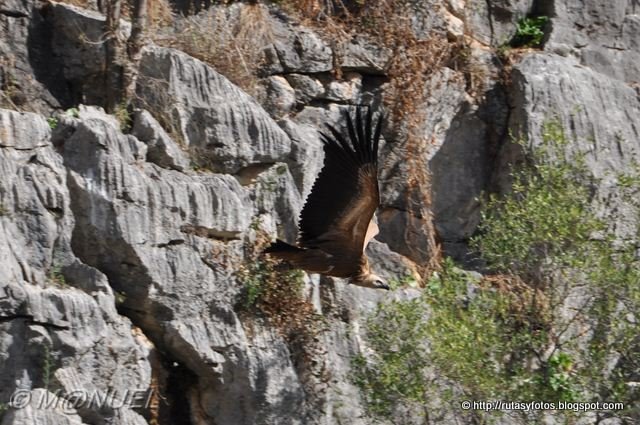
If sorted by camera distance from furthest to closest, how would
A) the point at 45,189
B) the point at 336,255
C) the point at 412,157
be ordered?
the point at 412,157
the point at 336,255
the point at 45,189

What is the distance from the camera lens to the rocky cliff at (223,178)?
898 cm

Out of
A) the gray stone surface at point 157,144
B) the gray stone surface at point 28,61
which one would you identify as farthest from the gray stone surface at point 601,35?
the gray stone surface at point 28,61

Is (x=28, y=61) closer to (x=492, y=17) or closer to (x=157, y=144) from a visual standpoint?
(x=157, y=144)

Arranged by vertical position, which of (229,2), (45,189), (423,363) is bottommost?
(423,363)

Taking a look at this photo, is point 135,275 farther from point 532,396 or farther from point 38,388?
point 532,396

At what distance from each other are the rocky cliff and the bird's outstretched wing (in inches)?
16.7

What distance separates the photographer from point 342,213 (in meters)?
9.80

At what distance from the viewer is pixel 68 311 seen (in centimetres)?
873

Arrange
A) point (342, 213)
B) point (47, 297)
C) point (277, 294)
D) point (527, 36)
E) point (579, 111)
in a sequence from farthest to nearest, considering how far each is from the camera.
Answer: point (527, 36) < point (579, 111) < point (277, 294) < point (342, 213) < point (47, 297)

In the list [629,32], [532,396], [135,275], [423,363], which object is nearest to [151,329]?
[135,275]

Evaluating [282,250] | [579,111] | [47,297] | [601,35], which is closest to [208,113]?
[282,250]

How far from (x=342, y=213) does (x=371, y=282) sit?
78cm

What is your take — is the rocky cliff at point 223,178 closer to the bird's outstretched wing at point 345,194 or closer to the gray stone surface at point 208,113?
the gray stone surface at point 208,113

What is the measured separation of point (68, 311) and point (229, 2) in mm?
4056
